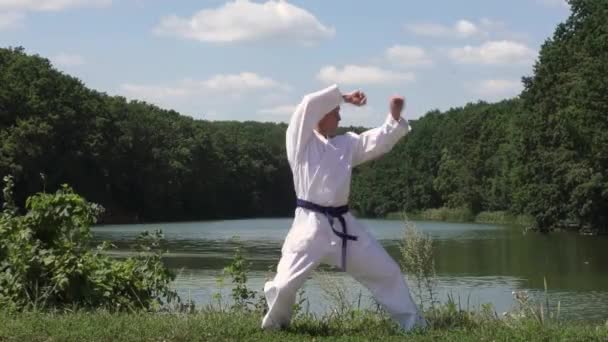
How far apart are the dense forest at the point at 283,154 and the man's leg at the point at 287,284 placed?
Answer: 4093 millimetres

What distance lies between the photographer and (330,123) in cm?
705

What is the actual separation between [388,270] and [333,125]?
46.3 inches

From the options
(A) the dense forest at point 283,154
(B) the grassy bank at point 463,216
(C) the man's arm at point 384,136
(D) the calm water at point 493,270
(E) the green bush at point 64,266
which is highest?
(A) the dense forest at point 283,154

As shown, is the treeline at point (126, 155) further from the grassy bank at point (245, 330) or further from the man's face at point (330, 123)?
the man's face at point (330, 123)

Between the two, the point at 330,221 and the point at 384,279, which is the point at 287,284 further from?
the point at 384,279

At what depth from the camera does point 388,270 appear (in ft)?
22.2

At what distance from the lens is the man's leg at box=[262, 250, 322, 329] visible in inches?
258

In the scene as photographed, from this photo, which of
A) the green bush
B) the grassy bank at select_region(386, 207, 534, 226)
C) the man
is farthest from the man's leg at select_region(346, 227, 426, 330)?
the grassy bank at select_region(386, 207, 534, 226)

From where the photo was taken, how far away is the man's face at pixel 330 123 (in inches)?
276

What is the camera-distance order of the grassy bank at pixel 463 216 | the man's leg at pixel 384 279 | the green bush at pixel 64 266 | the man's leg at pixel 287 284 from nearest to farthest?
the man's leg at pixel 287 284
the man's leg at pixel 384 279
the green bush at pixel 64 266
the grassy bank at pixel 463 216

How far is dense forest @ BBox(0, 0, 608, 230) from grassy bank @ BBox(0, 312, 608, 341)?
3218mm

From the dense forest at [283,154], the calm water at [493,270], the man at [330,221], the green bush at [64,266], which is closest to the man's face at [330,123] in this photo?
the man at [330,221]

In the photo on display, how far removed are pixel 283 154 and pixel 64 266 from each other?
12634 cm

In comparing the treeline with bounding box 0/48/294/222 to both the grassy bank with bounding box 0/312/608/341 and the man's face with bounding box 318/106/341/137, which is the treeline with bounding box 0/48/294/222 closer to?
the grassy bank with bounding box 0/312/608/341
